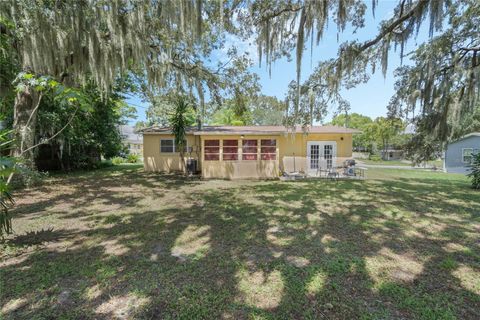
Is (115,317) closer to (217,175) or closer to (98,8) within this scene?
(98,8)

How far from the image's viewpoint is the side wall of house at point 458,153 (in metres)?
15.4

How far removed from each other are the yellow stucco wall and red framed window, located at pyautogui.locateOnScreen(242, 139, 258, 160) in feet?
0.57

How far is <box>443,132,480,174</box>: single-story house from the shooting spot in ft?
50.2

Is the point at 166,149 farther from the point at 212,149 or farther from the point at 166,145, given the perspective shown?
the point at 212,149

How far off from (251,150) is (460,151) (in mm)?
16277

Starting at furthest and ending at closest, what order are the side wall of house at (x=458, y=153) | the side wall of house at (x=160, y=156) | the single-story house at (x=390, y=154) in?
1. the single-story house at (x=390, y=154)
2. the side wall of house at (x=458, y=153)
3. the side wall of house at (x=160, y=156)

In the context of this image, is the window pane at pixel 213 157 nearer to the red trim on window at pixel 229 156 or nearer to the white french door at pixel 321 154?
the red trim on window at pixel 229 156

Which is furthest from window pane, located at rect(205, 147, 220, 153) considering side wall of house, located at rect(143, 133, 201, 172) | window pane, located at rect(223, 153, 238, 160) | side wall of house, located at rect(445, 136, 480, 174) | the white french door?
side wall of house, located at rect(445, 136, 480, 174)

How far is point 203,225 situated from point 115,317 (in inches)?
91.3

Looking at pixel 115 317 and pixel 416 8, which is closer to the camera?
pixel 115 317

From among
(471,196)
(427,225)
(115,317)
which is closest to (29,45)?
(115,317)

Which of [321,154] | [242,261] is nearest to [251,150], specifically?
[321,154]

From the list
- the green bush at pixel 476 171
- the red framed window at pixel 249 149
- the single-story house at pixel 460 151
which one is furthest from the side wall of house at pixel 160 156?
the single-story house at pixel 460 151

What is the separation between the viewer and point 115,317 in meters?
1.90
